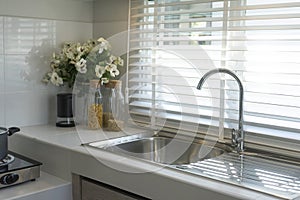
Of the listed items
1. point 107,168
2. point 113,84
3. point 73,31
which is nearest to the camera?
point 107,168

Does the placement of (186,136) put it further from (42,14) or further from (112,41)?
(42,14)

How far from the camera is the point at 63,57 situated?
7.04ft

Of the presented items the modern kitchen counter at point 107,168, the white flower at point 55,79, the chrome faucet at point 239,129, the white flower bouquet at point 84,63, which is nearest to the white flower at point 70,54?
the white flower bouquet at point 84,63

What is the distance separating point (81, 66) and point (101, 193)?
75cm

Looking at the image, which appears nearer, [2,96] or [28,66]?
[2,96]

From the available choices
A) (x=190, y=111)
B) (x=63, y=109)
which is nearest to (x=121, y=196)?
(x=190, y=111)

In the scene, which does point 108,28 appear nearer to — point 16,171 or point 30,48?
point 30,48

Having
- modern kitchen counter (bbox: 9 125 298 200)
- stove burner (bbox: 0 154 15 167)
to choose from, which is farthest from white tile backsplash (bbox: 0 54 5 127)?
stove burner (bbox: 0 154 15 167)

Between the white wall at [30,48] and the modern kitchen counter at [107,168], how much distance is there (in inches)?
5.2

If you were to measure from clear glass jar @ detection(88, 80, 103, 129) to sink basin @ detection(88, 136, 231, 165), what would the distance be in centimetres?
22

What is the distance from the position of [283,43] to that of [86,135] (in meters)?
1.00

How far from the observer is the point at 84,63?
2062 millimetres

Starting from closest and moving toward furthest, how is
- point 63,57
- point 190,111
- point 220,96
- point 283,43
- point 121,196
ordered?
point 121,196, point 283,43, point 220,96, point 190,111, point 63,57

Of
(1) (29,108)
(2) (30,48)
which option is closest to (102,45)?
(2) (30,48)
